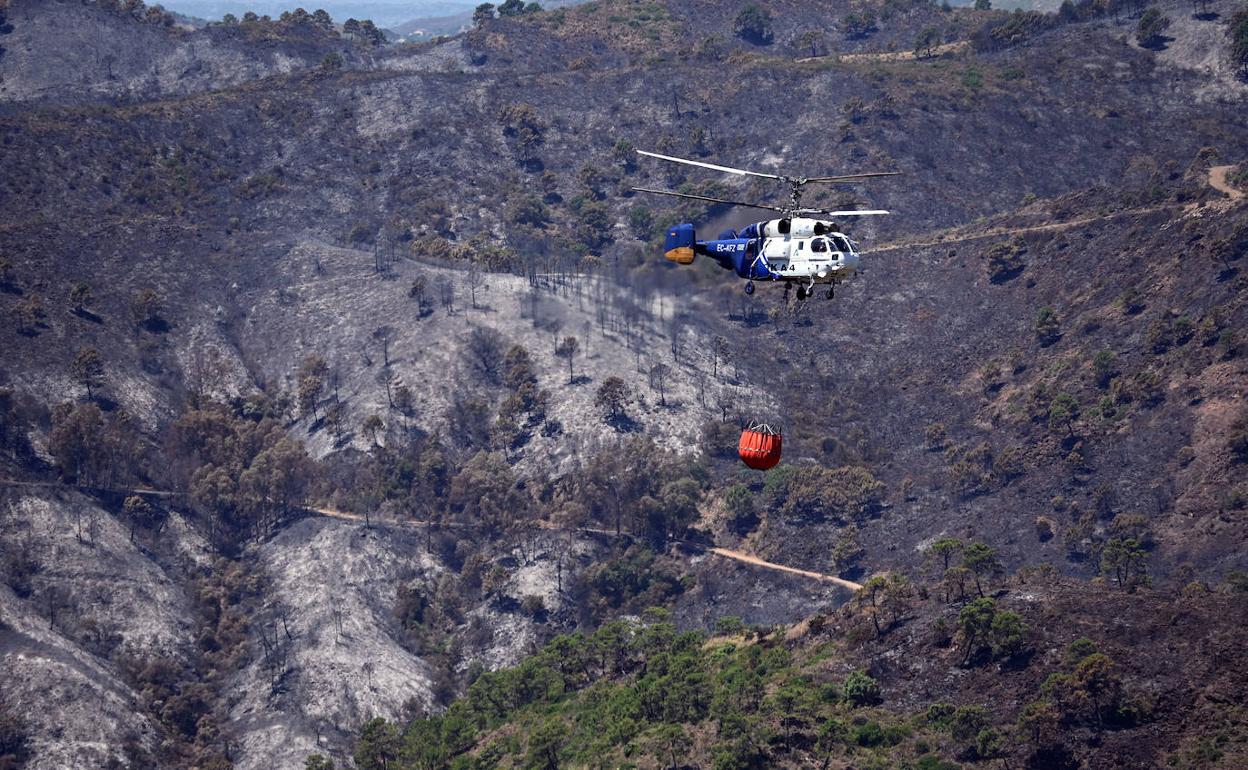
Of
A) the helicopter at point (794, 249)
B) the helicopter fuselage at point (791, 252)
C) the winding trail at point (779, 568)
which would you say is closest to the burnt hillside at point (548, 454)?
the winding trail at point (779, 568)

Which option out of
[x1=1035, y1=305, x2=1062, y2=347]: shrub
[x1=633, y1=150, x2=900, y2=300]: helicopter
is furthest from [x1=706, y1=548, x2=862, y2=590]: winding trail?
[x1=633, y1=150, x2=900, y2=300]: helicopter

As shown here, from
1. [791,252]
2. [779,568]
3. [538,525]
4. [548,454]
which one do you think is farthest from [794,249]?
[548,454]

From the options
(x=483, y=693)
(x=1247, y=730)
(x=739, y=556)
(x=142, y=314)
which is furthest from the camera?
(x=142, y=314)

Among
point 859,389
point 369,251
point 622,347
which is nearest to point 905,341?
point 859,389

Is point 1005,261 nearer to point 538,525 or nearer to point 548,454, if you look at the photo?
point 548,454

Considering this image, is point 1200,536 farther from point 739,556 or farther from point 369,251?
point 369,251

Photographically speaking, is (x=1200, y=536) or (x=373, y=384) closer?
(x=1200, y=536)

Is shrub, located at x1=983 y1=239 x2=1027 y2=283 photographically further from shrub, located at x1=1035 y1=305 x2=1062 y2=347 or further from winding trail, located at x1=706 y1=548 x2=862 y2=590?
winding trail, located at x1=706 y1=548 x2=862 y2=590
